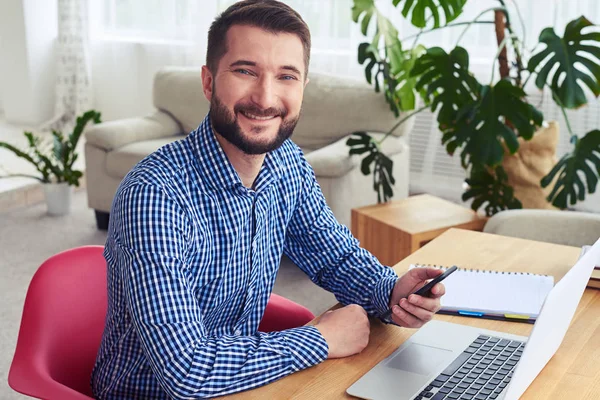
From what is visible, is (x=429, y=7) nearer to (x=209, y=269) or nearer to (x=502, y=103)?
(x=502, y=103)

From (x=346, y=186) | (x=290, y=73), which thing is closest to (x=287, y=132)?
(x=290, y=73)

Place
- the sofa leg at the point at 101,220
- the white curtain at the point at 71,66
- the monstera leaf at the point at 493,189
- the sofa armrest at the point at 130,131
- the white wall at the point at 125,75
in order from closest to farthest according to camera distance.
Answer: the monstera leaf at the point at 493,189, the sofa armrest at the point at 130,131, the sofa leg at the point at 101,220, the white wall at the point at 125,75, the white curtain at the point at 71,66

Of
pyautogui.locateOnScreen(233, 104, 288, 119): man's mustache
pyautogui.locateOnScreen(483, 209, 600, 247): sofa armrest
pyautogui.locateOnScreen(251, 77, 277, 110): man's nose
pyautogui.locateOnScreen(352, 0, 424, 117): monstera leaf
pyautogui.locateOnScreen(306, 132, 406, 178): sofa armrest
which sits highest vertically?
pyautogui.locateOnScreen(251, 77, 277, 110): man's nose

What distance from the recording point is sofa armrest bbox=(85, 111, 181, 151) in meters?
4.38

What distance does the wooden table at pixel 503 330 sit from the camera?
1.21 meters

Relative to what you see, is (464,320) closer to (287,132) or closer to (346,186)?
(287,132)

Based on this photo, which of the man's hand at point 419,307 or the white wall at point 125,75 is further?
the white wall at point 125,75

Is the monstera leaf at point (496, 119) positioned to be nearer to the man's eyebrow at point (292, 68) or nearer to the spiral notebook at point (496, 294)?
the spiral notebook at point (496, 294)

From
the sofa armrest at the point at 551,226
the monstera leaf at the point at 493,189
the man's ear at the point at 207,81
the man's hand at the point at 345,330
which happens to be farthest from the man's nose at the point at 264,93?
the monstera leaf at the point at 493,189

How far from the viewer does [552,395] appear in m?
1.19

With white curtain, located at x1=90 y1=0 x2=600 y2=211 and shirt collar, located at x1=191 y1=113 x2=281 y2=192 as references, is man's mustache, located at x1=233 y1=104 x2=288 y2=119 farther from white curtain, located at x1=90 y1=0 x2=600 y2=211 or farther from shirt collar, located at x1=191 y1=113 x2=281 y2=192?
white curtain, located at x1=90 y1=0 x2=600 y2=211

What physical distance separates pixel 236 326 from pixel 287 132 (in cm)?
39

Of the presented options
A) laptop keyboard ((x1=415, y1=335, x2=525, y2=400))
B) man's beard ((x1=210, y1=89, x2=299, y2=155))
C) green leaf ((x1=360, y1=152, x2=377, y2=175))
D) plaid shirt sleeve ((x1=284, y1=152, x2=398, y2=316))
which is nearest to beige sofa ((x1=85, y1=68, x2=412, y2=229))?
green leaf ((x1=360, y1=152, x2=377, y2=175))

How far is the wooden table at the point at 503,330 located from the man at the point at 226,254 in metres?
0.03
